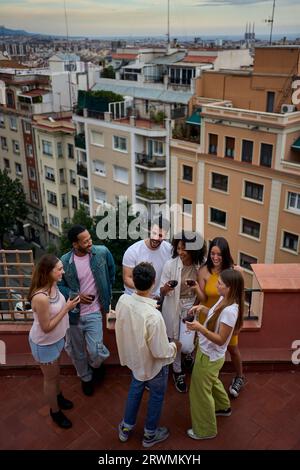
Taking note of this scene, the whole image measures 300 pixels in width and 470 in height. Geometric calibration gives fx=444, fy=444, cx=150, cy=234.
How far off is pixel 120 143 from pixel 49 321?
22833 millimetres

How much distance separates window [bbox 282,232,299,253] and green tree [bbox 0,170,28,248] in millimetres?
17855

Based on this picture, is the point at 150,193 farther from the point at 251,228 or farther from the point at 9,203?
the point at 9,203

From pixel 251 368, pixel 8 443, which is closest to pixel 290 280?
pixel 251 368

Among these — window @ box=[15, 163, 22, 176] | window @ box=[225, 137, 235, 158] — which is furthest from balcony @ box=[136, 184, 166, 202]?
window @ box=[15, 163, 22, 176]

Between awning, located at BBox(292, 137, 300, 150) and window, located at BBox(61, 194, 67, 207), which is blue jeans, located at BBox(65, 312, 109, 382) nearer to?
awning, located at BBox(292, 137, 300, 150)

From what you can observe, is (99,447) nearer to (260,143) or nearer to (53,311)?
(53,311)

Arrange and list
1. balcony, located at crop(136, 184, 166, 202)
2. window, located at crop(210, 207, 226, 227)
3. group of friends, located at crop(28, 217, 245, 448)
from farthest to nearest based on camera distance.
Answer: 1. balcony, located at crop(136, 184, 166, 202)
2. window, located at crop(210, 207, 226, 227)
3. group of friends, located at crop(28, 217, 245, 448)

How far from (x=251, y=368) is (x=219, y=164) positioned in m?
17.7

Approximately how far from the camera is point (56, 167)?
29.5m

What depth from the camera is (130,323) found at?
9.68ft

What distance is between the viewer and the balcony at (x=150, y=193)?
79.5ft

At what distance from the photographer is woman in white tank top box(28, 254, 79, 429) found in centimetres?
306

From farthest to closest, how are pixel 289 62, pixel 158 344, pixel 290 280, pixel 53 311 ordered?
pixel 289 62, pixel 290 280, pixel 53 311, pixel 158 344

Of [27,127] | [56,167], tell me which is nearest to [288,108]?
[56,167]
